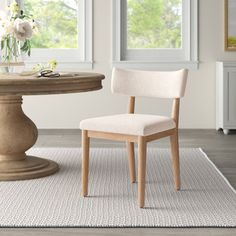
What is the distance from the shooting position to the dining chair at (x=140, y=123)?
10.9 ft

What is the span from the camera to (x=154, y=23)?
261 inches

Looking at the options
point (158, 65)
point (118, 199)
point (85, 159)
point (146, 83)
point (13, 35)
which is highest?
point (13, 35)

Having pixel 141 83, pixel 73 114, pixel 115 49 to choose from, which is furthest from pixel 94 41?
pixel 141 83

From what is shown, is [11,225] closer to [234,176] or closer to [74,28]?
[234,176]

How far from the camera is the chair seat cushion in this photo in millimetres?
3322

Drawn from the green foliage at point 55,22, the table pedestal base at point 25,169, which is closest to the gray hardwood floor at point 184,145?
the green foliage at point 55,22

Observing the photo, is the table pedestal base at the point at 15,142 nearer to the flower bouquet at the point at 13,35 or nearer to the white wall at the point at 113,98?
the flower bouquet at the point at 13,35

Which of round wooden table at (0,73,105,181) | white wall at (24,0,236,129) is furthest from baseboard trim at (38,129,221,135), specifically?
round wooden table at (0,73,105,181)

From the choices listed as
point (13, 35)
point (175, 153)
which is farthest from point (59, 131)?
point (175, 153)

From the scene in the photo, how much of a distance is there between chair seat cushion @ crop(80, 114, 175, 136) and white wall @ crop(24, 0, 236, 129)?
117 inches

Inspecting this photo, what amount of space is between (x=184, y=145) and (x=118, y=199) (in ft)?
7.06

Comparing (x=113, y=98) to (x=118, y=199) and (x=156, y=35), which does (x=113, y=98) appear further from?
(x=118, y=199)

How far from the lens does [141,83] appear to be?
154 inches

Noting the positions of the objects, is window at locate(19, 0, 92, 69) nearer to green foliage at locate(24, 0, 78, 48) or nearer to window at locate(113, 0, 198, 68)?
green foliage at locate(24, 0, 78, 48)
